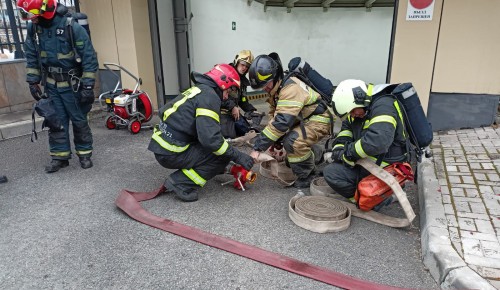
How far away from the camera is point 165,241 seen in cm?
320

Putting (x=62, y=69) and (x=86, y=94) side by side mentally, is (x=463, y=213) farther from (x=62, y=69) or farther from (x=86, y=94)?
(x=62, y=69)

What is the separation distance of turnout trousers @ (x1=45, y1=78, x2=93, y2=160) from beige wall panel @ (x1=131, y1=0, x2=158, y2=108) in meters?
2.65

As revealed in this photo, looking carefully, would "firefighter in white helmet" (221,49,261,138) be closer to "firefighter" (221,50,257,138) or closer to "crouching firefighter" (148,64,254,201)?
"firefighter" (221,50,257,138)

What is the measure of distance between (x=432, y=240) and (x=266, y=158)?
67.1 inches

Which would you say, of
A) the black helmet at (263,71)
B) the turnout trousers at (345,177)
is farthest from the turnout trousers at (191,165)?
the turnout trousers at (345,177)

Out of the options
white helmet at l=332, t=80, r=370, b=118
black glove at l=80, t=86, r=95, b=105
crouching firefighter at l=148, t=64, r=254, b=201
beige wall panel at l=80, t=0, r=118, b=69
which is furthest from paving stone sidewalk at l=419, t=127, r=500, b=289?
beige wall panel at l=80, t=0, r=118, b=69

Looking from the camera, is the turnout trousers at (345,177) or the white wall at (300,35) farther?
the white wall at (300,35)

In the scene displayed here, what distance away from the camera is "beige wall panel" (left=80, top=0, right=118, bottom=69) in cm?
726

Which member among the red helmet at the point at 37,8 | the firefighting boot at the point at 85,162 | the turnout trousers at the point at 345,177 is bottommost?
the firefighting boot at the point at 85,162

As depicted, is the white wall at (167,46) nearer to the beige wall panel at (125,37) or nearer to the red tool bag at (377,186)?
the beige wall panel at (125,37)

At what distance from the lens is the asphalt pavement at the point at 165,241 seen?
108 inches

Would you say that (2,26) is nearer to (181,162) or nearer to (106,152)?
(106,152)

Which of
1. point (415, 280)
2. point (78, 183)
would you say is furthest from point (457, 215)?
point (78, 183)

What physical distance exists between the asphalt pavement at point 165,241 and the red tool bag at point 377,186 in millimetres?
242
